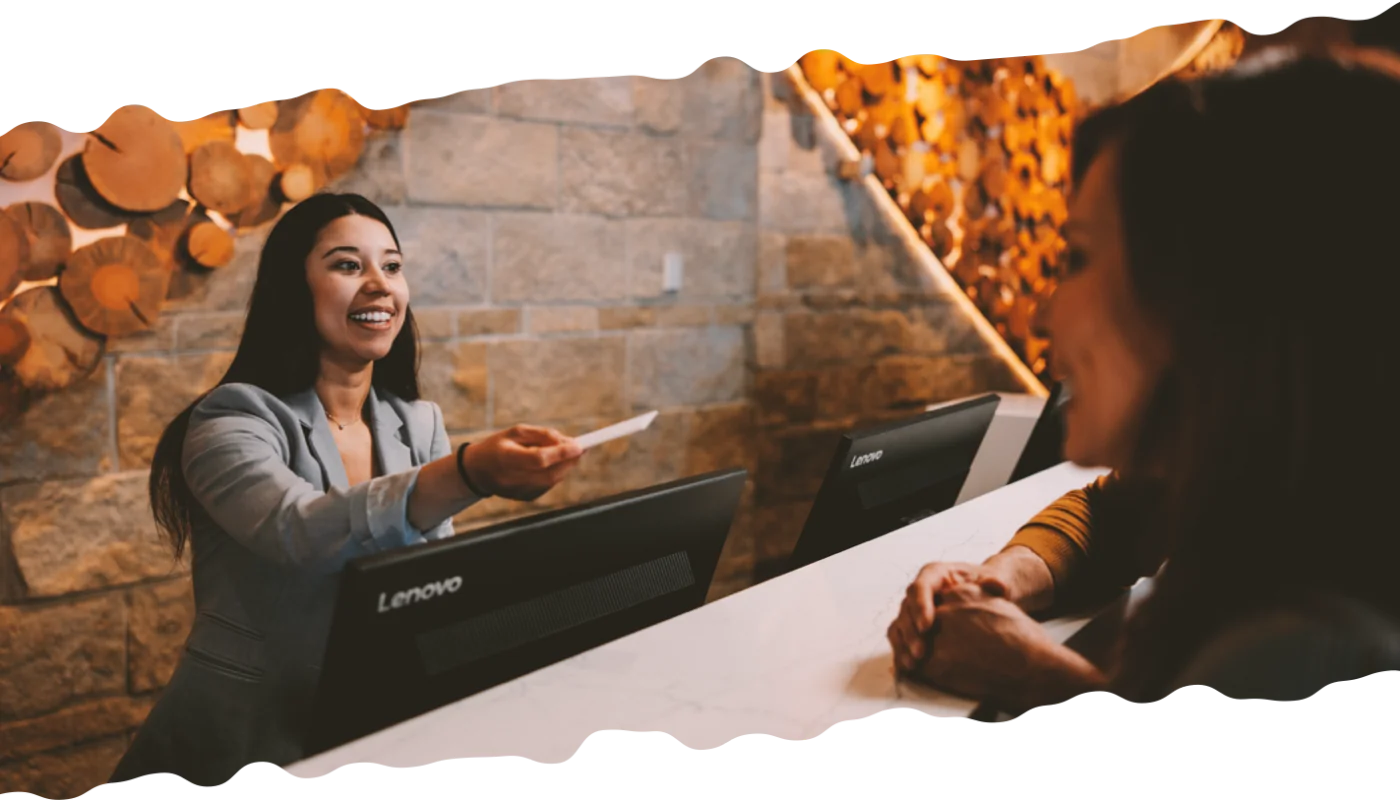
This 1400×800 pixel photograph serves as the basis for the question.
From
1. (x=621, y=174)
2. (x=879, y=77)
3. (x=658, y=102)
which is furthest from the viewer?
(x=879, y=77)

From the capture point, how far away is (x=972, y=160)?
3340mm

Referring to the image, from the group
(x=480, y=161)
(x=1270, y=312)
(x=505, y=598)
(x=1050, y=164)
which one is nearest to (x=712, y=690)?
(x=505, y=598)

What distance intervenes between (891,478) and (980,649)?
0.48 meters

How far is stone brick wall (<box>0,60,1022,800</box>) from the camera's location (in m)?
1.62

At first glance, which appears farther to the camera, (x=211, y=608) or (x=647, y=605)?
(x=211, y=608)

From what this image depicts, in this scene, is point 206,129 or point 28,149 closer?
point 28,149

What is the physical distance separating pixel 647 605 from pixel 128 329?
97 cm

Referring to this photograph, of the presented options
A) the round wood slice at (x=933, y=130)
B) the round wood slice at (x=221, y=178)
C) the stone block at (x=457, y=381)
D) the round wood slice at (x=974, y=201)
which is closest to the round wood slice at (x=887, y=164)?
the round wood slice at (x=933, y=130)

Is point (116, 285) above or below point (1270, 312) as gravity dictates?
above

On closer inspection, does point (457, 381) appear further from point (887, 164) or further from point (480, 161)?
point (887, 164)

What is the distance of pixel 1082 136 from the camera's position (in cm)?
80

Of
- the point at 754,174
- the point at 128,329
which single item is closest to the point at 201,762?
the point at 128,329

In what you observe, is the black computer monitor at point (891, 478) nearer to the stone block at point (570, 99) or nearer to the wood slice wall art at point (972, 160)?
the stone block at point (570, 99)

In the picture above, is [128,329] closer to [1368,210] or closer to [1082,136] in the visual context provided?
[1082,136]
